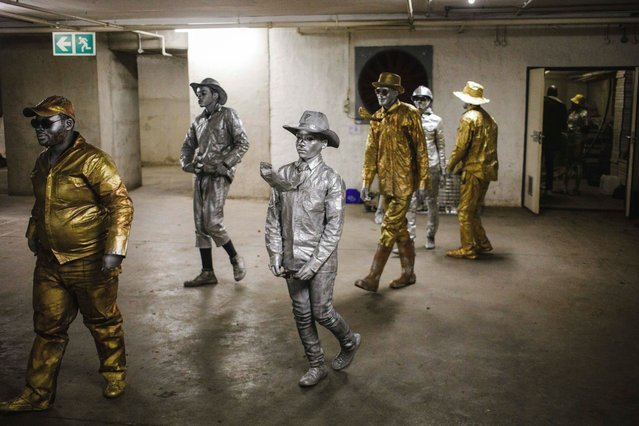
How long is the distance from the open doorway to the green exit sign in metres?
7.09

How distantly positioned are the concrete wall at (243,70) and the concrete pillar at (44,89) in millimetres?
1802

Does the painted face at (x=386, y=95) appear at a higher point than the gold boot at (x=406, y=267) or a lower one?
higher

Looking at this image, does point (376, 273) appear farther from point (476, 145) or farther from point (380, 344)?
point (476, 145)

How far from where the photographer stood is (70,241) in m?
3.90

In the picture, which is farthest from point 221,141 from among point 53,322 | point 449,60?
point 449,60

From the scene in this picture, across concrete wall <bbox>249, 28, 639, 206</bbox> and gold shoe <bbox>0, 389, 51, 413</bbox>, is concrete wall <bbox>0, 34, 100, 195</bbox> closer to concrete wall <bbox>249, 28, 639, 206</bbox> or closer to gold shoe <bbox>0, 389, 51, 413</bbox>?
concrete wall <bbox>249, 28, 639, 206</bbox>

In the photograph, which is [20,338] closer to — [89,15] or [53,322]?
[53,322]

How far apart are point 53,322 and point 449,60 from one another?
8798mm

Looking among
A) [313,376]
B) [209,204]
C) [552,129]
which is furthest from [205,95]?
[552,129]

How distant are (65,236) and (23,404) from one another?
1.05 m

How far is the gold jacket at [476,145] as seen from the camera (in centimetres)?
759

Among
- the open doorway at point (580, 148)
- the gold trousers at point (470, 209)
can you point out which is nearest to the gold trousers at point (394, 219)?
the gold trousers at point (470, 209)

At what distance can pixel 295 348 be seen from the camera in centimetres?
505

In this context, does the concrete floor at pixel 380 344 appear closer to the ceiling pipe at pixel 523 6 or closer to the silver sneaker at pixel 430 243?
the silver sneaker at pixel 430 243
